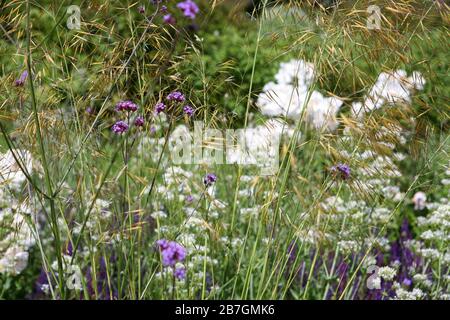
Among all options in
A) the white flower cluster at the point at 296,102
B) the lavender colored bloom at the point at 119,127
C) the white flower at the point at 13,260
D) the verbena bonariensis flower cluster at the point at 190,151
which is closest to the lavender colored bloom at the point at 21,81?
the verbena bonariensis flower cluster at the point at 190,151

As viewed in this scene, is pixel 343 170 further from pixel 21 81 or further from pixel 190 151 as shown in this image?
pixel 21 81

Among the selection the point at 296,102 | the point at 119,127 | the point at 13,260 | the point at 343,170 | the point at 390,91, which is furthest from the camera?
the point at 296,102

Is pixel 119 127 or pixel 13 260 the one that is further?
pixel 13 260

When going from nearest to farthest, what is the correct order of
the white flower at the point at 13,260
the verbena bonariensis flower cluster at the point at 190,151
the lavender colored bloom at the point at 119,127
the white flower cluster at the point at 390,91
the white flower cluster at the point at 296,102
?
the lavender colored bloom at the point at 119,127 < the verbena bonariensis flower cluster at the point at 190,151 < the white flower cluster at the point at 390,91 < the white flower at the point at 13,260 < the white flower cluster at the point at 296,102

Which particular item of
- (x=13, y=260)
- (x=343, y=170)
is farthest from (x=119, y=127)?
(x=13, y=260)

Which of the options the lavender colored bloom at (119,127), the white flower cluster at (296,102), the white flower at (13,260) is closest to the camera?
the lavender colored bloom at (119,127)

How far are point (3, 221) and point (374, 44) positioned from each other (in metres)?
1.44

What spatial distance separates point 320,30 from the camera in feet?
6.73

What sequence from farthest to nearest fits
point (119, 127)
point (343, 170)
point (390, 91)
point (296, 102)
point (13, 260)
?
point (296, 102) < point (13, 260) < point (390, 91) < point (343, 170) < point (119, 127)

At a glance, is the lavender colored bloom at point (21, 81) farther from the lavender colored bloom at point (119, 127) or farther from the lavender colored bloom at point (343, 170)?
the lavender colored bloom at point (343, 170)

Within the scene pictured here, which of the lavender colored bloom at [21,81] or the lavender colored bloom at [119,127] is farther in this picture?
the lavender colored bloom at [21,81]

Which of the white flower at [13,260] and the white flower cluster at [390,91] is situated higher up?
the white flower cluster at [390,91]

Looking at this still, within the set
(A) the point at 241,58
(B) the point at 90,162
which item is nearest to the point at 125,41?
(B) the point at 90,162
